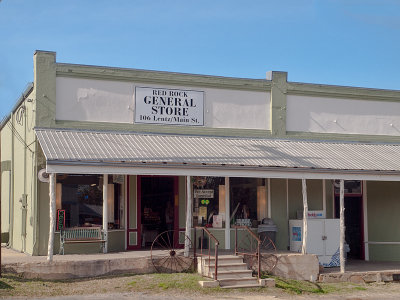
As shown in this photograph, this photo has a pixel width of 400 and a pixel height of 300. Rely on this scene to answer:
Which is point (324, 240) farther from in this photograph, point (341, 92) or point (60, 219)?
point (60, 219)

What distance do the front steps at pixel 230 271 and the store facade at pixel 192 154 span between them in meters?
1.79

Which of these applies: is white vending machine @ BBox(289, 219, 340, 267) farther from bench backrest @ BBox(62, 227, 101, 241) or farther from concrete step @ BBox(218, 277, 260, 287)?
bench backrest @ BBox(62, 227, 101, 241)

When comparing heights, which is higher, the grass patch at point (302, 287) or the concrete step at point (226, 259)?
the concrete step at point (226, 259)

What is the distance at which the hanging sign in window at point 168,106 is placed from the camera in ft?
59.5

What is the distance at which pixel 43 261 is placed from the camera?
1461 centimetres

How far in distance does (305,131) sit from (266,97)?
174 cm

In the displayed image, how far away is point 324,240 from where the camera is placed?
17.6 metres

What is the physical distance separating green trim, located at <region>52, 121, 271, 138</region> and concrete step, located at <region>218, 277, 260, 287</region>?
5383mm

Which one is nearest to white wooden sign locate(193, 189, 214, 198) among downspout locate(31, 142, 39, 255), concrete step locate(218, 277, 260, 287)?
concrete step locate(218, 277, 260, 287)

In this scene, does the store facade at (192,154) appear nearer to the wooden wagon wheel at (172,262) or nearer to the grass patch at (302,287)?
the wooden wagon wheel at (172,262)

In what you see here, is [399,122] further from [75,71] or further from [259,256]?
[75,71]

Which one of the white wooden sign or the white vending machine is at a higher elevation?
the white wooden sign

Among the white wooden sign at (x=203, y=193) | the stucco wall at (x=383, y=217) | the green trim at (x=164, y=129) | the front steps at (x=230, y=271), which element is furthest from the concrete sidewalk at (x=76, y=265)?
the stucco wall at (x=383, y=217)

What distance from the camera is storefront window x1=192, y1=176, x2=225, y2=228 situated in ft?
60.6
